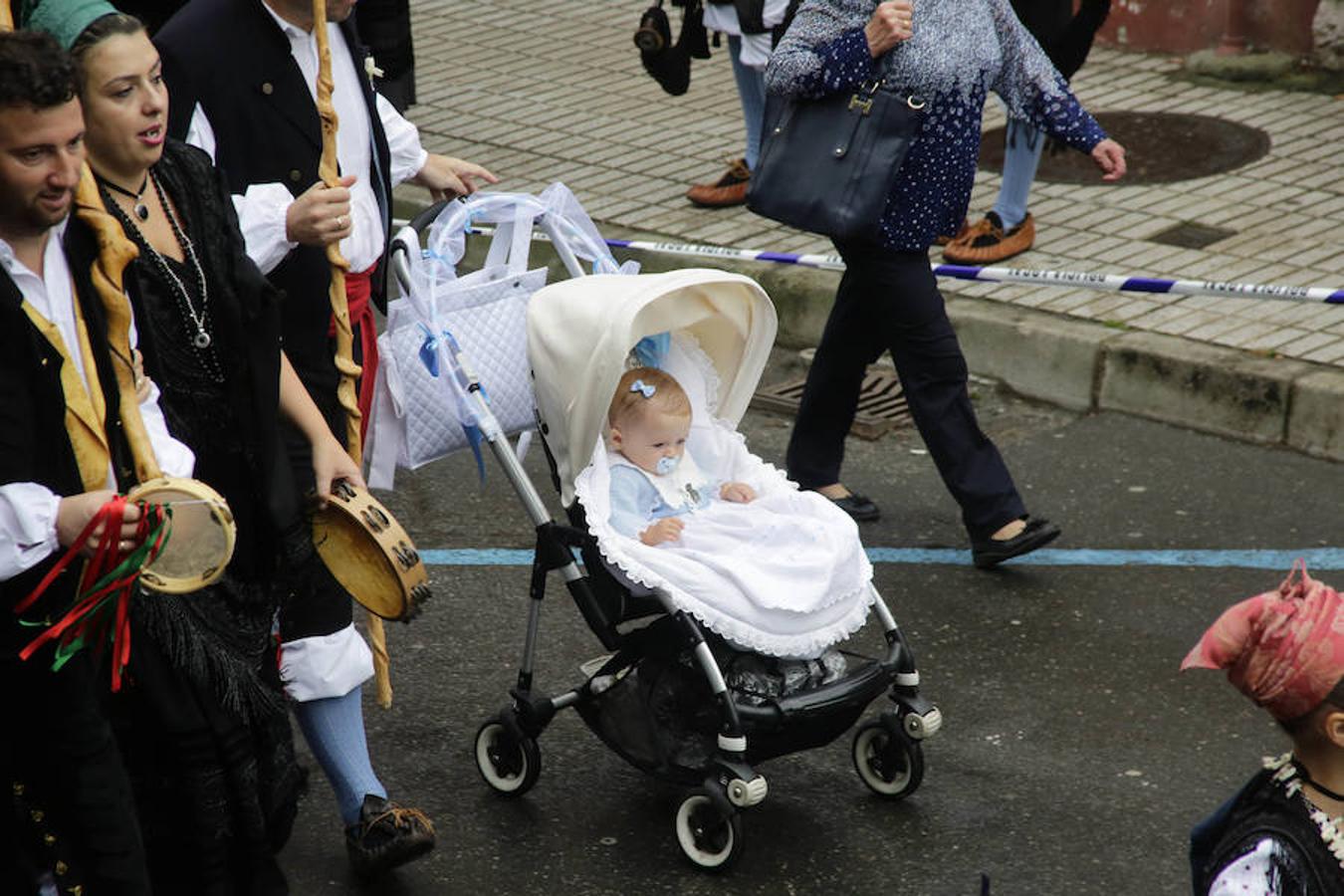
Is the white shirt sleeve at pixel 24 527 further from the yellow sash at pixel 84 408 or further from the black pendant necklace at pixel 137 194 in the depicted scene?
the black pendant necklace at pixel 137 194

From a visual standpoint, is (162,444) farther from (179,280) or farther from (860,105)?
(860,105)

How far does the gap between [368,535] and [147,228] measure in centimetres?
70

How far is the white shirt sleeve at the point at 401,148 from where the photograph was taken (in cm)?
491

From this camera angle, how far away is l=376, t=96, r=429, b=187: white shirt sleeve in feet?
16.1

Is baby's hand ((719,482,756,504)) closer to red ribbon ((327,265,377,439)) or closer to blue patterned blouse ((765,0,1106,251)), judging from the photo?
red ribbon ((327,265,377,439))

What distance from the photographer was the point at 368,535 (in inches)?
154

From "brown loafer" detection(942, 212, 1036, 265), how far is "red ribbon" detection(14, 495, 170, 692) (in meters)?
5.14

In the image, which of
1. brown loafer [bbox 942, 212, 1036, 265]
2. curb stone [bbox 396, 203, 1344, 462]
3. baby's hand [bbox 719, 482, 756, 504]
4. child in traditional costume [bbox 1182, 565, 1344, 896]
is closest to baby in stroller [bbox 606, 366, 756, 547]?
baby's hand [bbox 719, 482, 756, 504]

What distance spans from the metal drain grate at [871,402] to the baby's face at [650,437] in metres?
2.44

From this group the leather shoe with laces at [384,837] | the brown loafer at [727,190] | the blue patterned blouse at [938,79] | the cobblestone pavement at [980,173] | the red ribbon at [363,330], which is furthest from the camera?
the brown loafer at [727,190]

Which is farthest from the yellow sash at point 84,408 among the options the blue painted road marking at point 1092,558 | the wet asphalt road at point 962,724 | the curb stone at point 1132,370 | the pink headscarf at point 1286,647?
the curb stone at point 1132,370

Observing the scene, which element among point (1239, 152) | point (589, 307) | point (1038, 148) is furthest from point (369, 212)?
point (1239, 152)

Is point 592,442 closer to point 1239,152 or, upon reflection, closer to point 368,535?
point 368,535

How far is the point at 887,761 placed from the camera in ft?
15.4
